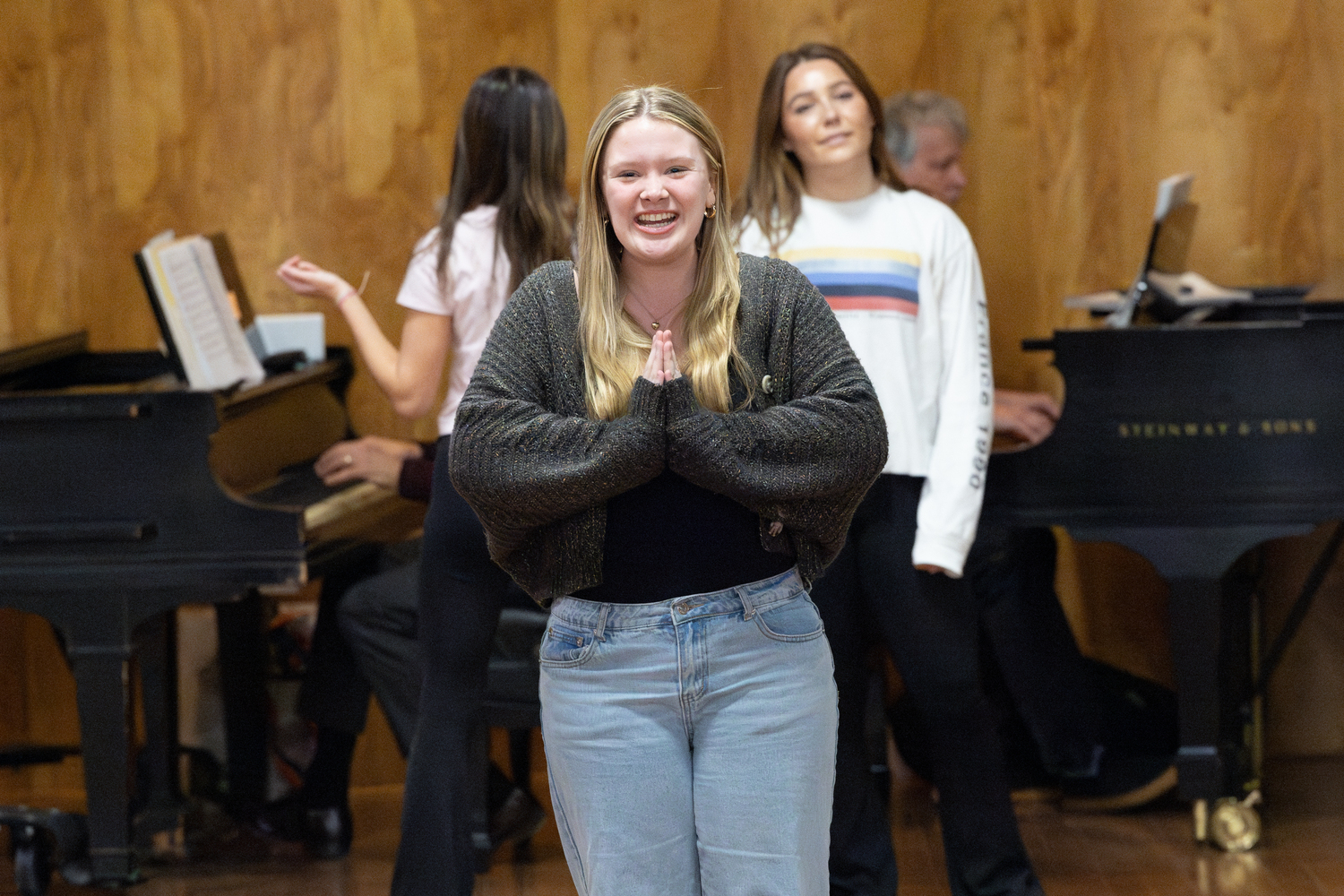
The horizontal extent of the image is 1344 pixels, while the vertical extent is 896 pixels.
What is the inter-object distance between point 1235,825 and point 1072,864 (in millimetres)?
374

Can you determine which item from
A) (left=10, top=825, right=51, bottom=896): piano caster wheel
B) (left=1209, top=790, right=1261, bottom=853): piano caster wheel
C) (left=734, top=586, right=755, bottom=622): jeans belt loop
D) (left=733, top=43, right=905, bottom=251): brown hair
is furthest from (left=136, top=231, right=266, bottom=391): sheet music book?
(left=1209, top=790, right=1261, bottom=853): piano caster wheel

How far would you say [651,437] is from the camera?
72.1 inches

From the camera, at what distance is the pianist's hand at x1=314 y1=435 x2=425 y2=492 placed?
3785 millimetres

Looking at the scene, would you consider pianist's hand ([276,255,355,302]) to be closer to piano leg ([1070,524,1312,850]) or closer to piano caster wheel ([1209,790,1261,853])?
piano leg ([1070,524,1312,850])

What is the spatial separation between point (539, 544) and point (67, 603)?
5.47ft

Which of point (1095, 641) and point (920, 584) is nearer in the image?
point (920, 584)

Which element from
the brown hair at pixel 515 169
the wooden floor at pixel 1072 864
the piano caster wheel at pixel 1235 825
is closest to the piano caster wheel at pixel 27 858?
the wooden floor at pixel 1072 864

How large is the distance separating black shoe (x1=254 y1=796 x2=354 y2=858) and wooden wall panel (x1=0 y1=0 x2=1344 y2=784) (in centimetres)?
104

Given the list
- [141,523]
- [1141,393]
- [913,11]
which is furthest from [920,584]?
[913,11]

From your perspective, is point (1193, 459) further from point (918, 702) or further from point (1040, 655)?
point (918, 702)

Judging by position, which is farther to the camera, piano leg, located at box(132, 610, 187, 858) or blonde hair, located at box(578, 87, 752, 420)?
piano leg, located at box(132, 610, 187, 858)

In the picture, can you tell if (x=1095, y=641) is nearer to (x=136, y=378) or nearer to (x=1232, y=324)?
(x=1232, y=324)

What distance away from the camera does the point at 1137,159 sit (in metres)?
4.21

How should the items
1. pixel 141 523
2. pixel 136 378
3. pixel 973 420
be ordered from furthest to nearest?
pixel 136 378
pixel 141 523
pixel 973 420
